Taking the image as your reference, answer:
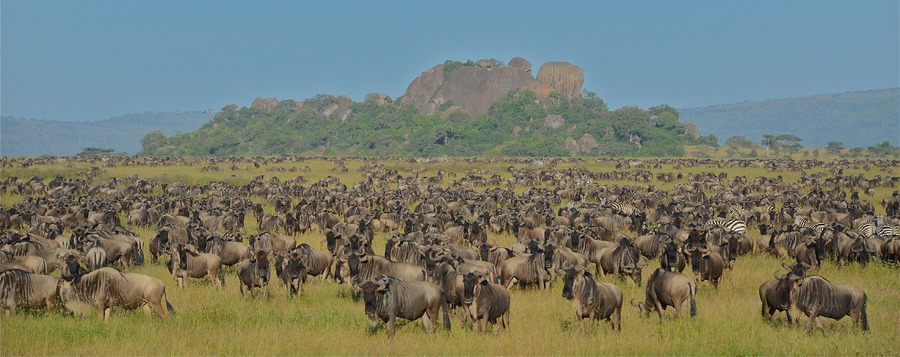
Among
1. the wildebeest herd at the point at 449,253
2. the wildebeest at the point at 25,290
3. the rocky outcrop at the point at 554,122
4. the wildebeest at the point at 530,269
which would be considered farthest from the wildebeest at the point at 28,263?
the rocky outcrop at the point at 554,122

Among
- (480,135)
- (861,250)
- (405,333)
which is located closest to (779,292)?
(405,333)

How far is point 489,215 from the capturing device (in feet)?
94.9

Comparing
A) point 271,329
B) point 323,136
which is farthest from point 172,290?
point 323,136

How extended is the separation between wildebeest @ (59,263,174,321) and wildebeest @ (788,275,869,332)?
38.4 feet

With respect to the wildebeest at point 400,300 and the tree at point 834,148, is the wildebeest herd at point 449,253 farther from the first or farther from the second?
the tree at point 834,148

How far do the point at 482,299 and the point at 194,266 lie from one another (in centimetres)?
809

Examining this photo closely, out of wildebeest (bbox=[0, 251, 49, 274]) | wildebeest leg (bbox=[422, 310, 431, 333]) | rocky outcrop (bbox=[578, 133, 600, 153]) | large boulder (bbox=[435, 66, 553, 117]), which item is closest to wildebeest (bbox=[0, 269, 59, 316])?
wildebeest (bbox=[0, 251, 49, 274])

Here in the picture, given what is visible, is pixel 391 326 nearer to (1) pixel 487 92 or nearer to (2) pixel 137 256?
(2) pixel 137 256

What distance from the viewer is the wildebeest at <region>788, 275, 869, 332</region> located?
40.1 ft

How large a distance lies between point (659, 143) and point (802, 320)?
142 metres

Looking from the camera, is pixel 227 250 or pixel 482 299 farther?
pixel 227 250

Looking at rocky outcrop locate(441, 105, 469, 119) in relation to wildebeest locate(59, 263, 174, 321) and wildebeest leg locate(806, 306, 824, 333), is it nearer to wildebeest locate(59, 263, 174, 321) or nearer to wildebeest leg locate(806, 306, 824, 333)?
wildebeest locate(59, 263, 174, 321)

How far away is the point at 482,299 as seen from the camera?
476 inches

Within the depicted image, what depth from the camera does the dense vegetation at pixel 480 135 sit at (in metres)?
150
